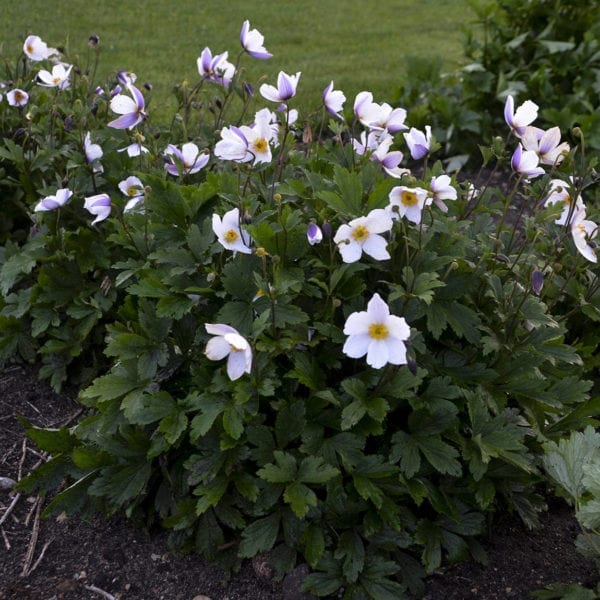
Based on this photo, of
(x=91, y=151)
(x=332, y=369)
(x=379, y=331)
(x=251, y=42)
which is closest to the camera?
(x=379, y=331)

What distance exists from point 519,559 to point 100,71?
4.90 m

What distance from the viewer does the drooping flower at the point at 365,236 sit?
7.02 feet

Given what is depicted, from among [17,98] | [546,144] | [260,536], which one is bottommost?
[260,536]

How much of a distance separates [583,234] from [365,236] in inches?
26.8

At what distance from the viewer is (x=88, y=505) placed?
2.44m

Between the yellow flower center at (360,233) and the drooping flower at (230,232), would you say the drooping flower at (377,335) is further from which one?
the drooping flower at (230,232)

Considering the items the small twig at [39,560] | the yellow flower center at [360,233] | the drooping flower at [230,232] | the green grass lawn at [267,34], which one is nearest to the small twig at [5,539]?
the small twig at [39,560]

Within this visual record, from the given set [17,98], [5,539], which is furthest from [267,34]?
[5,539]

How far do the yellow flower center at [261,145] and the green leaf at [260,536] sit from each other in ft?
3.39

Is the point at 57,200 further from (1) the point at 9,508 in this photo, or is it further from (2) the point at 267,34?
(2) the point at 267,34

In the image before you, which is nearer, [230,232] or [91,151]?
[230,232]

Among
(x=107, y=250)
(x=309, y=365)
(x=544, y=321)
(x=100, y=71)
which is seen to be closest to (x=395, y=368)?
(x=309, y=365)

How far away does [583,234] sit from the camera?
2.40 meters

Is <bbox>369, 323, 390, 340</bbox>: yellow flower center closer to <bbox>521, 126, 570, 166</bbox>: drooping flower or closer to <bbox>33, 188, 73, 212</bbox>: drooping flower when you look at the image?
<bbox>521, 126, 570, 166</bbox>: drooping flower
